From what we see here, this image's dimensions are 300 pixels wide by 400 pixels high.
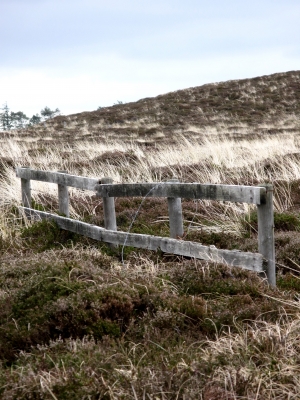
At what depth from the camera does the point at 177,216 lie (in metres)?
7.03

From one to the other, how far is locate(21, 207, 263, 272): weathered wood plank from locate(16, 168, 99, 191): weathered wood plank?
508mm

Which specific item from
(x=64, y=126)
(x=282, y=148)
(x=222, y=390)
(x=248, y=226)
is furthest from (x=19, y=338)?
(x=64, y=126)

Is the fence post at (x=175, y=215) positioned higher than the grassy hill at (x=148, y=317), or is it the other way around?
the fence post at (x=175, y=215)

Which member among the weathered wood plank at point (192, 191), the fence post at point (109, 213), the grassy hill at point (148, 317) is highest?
the weathered wood plank at point (192, 191)

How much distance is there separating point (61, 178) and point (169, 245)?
2.93 metres

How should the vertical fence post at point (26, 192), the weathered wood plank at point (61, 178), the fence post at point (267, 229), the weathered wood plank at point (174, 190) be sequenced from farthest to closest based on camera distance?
the vertical fence post at point (26, 192) → the weathered wood plank at point (61, 178) → the weathered wood plank at point (174, 190) → the fence post at point (267, 229)

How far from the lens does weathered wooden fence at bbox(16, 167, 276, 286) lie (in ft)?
18.6

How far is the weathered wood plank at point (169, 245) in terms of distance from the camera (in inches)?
225

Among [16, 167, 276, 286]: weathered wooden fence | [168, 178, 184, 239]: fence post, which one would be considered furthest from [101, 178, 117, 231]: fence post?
[168, 178, 184, 239]: fence post

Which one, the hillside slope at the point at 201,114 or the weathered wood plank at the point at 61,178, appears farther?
the hillside slope at the point at 201,114

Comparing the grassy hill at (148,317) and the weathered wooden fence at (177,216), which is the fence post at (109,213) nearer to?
the weathered wooden fence at (177,216)

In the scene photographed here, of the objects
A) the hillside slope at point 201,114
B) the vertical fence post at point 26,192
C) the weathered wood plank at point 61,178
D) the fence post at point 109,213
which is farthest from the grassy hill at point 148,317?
the hillside slope at point 201,114

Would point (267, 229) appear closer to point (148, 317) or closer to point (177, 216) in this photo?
point (177, 216)

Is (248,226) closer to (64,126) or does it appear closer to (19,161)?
(19,161)
